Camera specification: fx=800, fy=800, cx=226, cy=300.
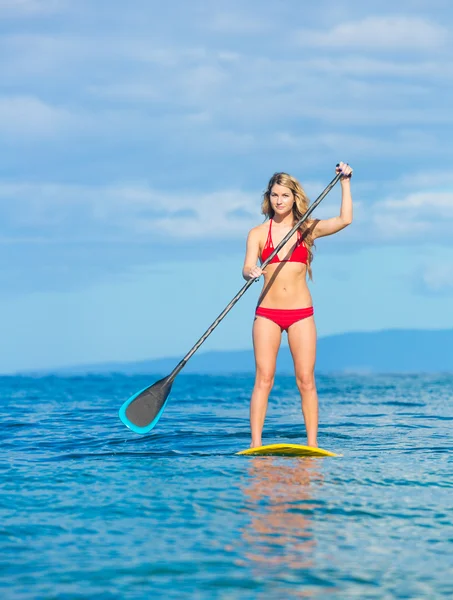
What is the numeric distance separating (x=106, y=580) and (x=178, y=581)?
345mm

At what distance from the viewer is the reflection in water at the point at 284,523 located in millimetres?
3879

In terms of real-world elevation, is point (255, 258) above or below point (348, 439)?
above

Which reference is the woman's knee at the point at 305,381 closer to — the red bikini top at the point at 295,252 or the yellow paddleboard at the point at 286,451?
the yellow paddleboard at the point at 286,451

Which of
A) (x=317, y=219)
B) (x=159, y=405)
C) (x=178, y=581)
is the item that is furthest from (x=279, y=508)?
(x=317, y=219)

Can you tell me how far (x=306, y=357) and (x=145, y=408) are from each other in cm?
159

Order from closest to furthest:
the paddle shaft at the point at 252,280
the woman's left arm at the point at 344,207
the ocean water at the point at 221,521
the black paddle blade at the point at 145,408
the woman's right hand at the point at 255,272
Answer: the ocean water at the point at 221,521, the woman's right hand at the point at 255,272, the paddle shaft at the point at 252,280, the woman's left arm at the point at 344,207, the black paddle blade at the point at 145,408

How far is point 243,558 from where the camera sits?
163 inches

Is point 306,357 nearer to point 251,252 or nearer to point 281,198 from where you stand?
point 251,252

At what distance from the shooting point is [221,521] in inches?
192

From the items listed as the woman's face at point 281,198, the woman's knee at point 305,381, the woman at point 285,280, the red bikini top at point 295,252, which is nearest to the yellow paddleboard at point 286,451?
the woman at point 285,280

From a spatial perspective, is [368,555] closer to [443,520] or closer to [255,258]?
[443,520]

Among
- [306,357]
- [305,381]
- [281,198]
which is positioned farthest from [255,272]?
[305,381]

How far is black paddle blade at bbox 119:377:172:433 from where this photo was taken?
24.7ft

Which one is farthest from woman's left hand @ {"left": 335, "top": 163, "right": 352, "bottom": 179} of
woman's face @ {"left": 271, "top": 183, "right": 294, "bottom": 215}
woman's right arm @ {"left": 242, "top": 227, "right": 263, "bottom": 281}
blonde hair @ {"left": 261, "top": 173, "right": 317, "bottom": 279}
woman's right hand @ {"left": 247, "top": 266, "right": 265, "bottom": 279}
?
woman's right hand @ {"left": 247, "top": 266, "right": 265, "bottom": 279}
